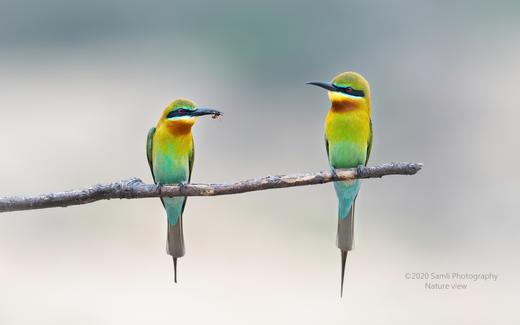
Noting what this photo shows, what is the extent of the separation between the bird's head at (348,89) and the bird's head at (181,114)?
46cm

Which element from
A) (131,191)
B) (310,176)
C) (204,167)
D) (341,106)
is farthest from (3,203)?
(204,167)

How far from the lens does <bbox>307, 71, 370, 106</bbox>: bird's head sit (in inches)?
92.7

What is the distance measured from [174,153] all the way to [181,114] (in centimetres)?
34

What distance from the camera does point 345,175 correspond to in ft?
6.61

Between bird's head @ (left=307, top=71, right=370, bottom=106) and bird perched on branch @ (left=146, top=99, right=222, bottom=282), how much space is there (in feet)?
1.48

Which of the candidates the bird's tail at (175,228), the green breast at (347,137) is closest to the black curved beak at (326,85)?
the green breast at (347,137)

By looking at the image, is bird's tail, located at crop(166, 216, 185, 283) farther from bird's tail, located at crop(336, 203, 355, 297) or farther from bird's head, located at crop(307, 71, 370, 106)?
bird's head, located at crop(307, 71, 370, 106)

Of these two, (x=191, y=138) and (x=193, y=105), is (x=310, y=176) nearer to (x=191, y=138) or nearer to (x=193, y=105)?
(x=193, y=105)

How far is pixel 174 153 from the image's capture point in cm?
272

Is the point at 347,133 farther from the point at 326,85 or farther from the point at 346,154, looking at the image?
the point at 326,85

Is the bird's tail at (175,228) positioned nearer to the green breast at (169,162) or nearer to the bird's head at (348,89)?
the green breast at (169,162)

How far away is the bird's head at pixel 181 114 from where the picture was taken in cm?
235

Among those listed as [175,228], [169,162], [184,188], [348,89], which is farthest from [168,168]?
[348,89]

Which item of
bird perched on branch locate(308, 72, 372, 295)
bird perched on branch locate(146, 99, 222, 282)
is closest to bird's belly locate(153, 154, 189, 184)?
bird perched on branch locate(146, 99, 222, 282)
